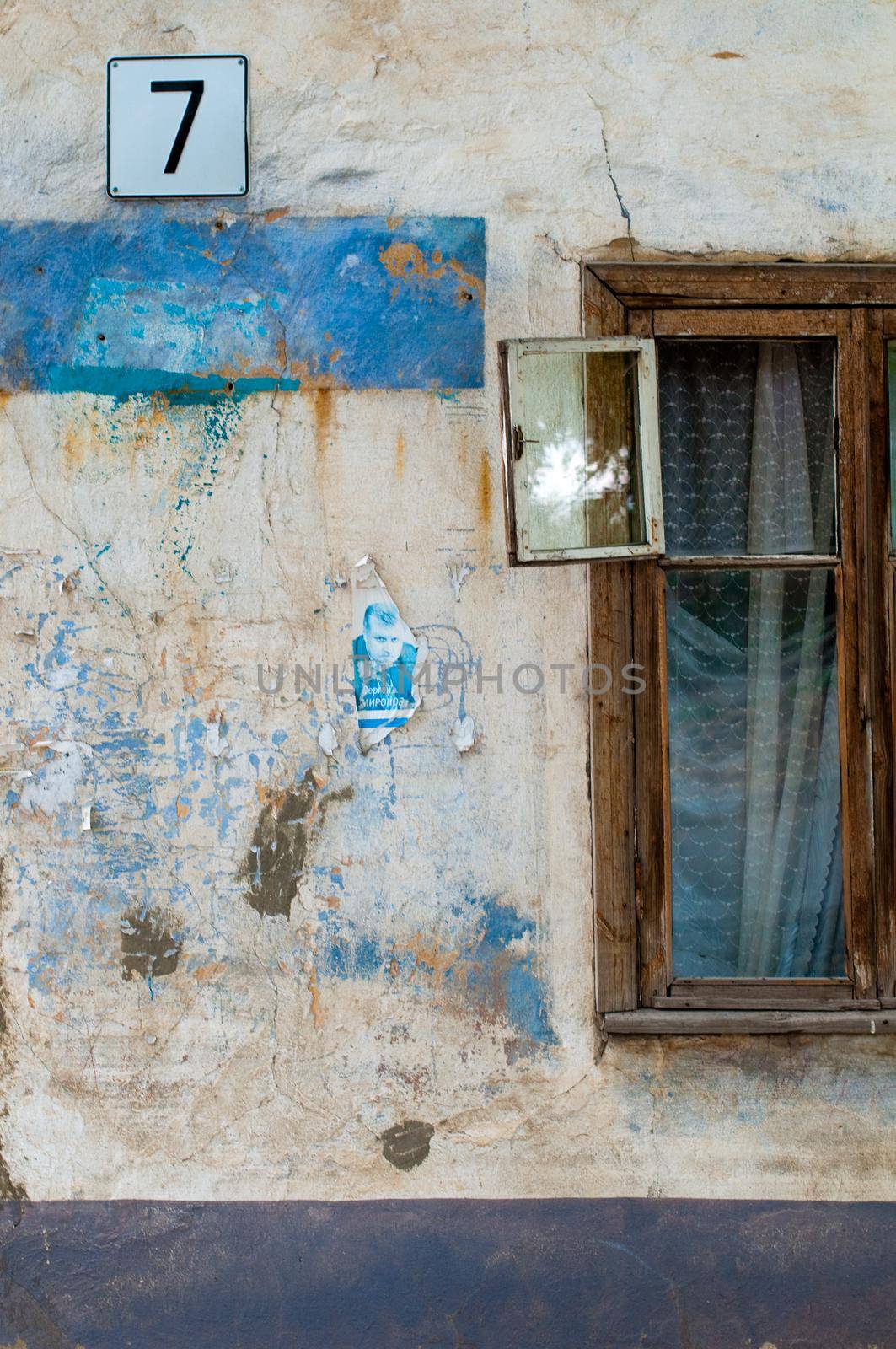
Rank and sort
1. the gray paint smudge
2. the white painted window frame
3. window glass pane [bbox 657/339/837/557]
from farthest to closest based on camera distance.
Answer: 1. window glass pane [bbox 657/339/837/557]
2. the gray paint smudge
3. the white painted window frame

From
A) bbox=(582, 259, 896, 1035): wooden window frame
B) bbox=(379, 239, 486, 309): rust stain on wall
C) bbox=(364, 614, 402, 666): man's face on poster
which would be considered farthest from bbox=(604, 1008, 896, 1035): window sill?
bbox=(379, 239, 486, 309): rust stain on wall

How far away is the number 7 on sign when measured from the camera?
8.37 feet

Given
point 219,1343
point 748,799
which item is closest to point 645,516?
point 748,799

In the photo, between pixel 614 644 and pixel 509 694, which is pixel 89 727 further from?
pixel 614 644

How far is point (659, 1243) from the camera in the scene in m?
2.47

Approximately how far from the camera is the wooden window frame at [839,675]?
2520mm

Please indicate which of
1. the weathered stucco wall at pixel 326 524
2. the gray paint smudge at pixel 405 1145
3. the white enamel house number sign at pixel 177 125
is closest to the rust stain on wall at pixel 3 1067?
the weathered stucco wall at pixel 326 524

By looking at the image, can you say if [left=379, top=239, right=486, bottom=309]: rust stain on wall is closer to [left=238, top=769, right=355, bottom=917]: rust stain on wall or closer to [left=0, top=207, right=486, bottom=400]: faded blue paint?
[left=0, top=207, right=486, bottom=400]: faded blue paint

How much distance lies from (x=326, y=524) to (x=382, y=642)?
31 centimetres

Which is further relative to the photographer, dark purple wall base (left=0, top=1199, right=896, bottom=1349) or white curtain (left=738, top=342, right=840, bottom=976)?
white curtain (left=738, top=342, right=840, bottom=976)

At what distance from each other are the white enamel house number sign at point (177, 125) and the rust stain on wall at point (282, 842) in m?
1.46

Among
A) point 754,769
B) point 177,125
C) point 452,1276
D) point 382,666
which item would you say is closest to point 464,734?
point 382,666

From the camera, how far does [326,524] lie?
255 centimetres

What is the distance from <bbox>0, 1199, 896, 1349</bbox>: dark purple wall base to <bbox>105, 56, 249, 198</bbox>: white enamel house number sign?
244 cm
